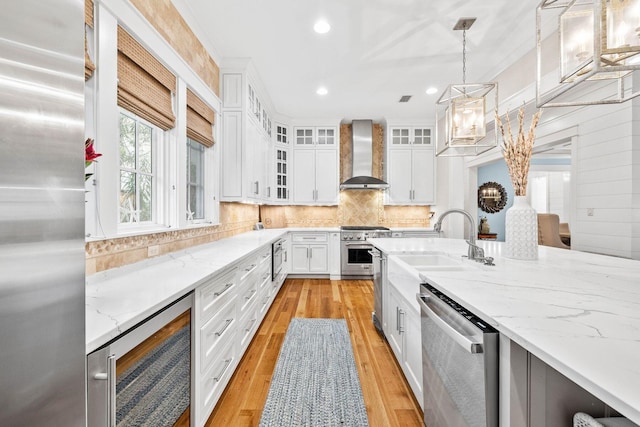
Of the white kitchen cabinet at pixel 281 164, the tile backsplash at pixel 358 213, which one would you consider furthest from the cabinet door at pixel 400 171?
the white kitchen cabinet at pixel 281 164

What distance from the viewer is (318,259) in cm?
495

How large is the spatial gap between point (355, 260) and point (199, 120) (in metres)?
3.31

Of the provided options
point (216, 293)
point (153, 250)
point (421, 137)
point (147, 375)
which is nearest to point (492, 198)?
point (421, 137)

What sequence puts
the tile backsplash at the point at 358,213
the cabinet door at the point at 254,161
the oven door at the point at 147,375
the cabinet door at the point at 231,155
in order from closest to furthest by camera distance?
the oven door at the point at 147,375 → the cabinet door at the point at 231,155 → the cabinet door at the point at 254,161 → the tile backsplash at the point at 358,213

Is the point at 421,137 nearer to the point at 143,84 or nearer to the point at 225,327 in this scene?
the point at 143,84

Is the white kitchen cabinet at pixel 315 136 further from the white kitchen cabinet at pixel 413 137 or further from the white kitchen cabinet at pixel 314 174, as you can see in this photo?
the white kitchen cabinet at pixel 413 137

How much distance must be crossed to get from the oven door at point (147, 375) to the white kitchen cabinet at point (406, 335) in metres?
1.23

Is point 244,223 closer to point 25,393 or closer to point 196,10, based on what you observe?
point 196,10

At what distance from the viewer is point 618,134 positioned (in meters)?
2.26

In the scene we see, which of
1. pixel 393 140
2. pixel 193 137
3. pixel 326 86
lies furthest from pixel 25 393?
pixel 393 140

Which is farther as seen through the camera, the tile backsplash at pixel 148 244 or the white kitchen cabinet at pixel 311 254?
the white kitchen cabinet at pixel 311 254

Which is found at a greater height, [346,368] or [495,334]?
[495,334]

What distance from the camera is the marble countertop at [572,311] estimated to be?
1.79ft

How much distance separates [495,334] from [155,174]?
2.34 metres
